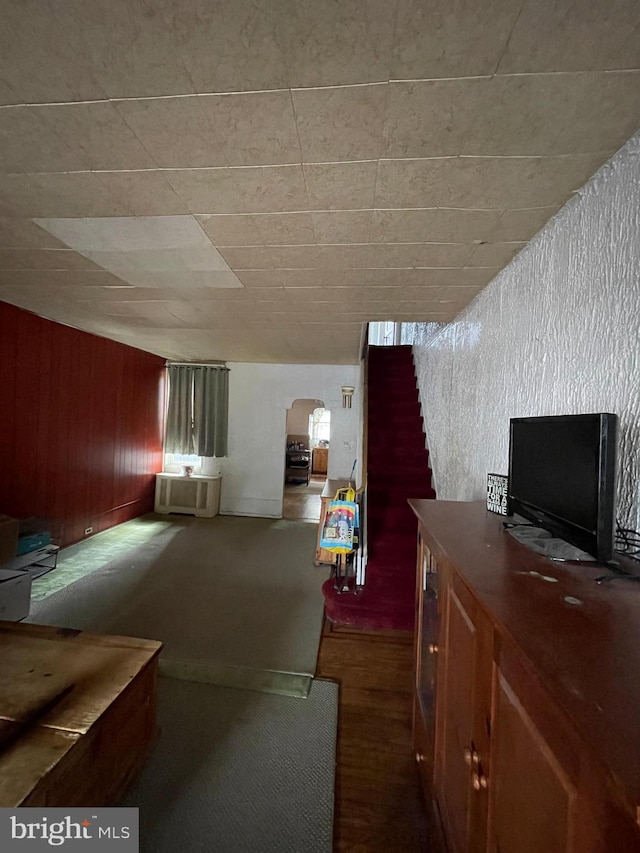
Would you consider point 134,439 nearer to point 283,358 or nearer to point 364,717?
point 283,358

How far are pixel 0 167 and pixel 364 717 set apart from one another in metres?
2.83

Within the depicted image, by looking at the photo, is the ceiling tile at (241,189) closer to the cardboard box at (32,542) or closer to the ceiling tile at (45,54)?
the ceiling tile at (45,54)

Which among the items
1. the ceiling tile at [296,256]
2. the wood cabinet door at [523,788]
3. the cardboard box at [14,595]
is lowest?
the cardboard box at [14,595]

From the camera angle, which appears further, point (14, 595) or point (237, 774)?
point (14, 595)

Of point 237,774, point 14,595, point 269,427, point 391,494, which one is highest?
point 269,427

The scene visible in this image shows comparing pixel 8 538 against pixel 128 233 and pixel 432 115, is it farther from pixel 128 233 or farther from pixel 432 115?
pixel 432 115

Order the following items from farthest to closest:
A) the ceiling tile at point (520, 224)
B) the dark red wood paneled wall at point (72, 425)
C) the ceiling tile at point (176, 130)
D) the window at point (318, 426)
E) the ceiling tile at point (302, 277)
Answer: the window at point (318, 426), the dark red wood paneled wall at point (72, 425), the ceiling tile at point (302, 277), the ceiling tile at point (520, 224), the ceiling tile at point (176, 130)

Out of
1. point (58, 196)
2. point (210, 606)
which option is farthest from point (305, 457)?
point (58, 196)

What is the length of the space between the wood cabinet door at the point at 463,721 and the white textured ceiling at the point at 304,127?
4.31 ft

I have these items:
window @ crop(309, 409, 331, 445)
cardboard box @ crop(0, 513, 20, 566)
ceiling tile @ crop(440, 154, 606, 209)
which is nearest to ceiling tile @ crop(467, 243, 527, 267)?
ceiling tile @ crop(440, 154, 606, 209)

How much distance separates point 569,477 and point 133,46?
1.55m

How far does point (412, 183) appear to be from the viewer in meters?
1.24

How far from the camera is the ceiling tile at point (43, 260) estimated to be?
1.91 metres

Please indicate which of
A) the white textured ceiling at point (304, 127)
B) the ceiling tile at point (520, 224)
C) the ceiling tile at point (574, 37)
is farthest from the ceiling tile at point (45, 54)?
the ceiling tile at point (520, 224)
